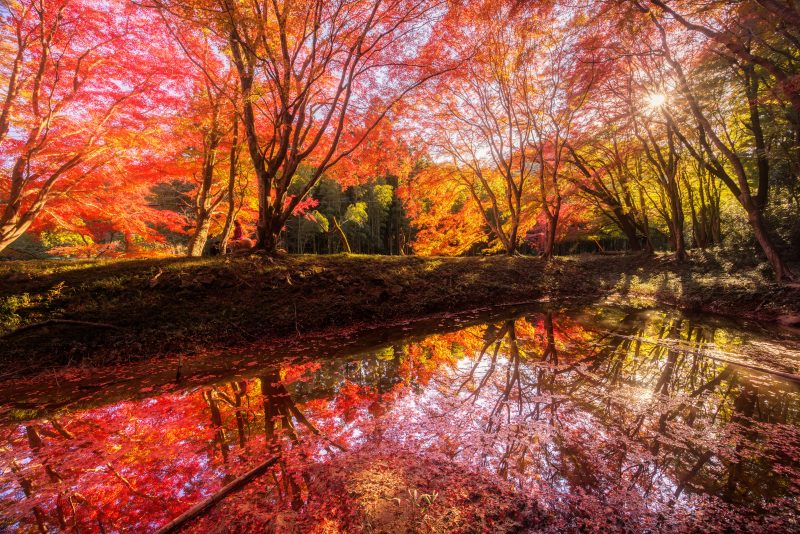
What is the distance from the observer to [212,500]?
5.93 ft

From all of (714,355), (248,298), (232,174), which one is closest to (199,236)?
(232,174)

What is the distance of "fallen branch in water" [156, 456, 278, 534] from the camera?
155 centimetres

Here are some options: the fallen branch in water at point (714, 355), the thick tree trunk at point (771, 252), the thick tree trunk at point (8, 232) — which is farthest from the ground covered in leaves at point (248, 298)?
the fallen branch in water at point (714, 355)

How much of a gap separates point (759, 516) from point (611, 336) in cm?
457

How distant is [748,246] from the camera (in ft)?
38.2

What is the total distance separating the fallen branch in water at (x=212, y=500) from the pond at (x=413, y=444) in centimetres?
3

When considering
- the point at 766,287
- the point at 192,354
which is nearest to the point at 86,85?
the point at 192,354

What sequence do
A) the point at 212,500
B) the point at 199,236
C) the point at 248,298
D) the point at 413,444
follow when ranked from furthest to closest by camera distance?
the point at 199,236, the point at 248,298, the point at 413,444, the point at 212,500

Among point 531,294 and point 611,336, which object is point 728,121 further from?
point 611,336

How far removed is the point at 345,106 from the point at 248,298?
475 centimetres

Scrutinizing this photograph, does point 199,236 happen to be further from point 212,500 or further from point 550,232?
point 550,232

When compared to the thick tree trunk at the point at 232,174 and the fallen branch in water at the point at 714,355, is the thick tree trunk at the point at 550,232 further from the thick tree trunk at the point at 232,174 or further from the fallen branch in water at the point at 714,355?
the thick tree trunk at the point at 232,174

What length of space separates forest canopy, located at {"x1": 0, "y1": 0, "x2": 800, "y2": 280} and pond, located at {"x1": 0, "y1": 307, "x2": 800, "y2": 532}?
475 cm

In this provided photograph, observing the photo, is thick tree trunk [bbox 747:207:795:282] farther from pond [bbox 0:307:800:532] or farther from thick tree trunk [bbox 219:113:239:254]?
thick tree trunk [bbox 219:113:239:254]
